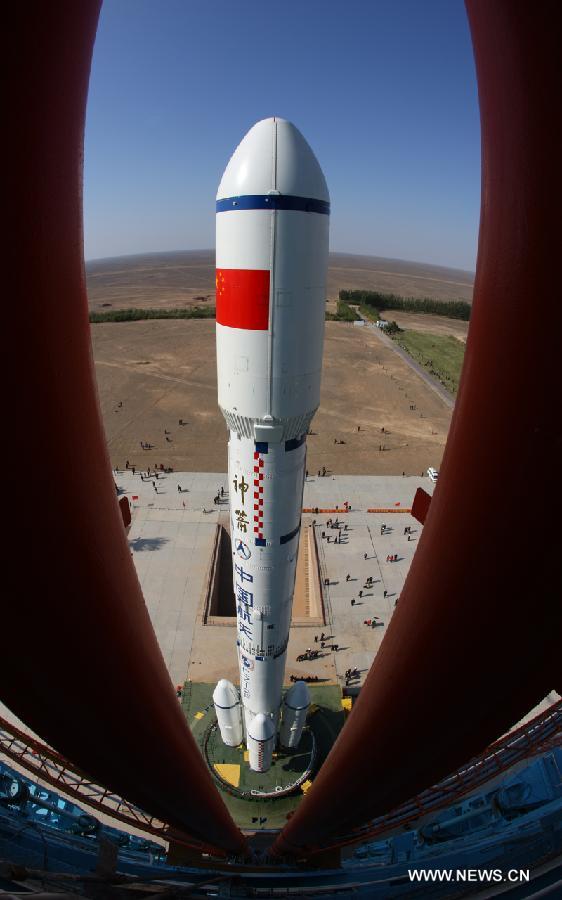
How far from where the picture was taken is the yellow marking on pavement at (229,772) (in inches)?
601

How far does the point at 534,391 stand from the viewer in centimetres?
445

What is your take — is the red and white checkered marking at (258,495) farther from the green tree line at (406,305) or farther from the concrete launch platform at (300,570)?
the green tree line at (406,305)

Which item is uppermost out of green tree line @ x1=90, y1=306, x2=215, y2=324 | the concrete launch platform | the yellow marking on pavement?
green tree line @ x1=90, y1=306, x2=215, y2=324

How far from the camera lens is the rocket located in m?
8.13

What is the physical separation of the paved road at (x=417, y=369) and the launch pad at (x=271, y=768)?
29.1 m

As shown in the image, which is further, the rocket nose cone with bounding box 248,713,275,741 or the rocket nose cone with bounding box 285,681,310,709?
the rocket nose cone with bounding box 285,681,310,709

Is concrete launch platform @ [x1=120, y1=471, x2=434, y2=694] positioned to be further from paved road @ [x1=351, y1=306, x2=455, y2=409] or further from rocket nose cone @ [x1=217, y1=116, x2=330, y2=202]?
rocket nose cone @ [x1=217, y1=116, x2=330, y2=202]

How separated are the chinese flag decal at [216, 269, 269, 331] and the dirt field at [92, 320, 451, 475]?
26972 mm

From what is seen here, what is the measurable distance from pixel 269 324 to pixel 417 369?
57845 mm

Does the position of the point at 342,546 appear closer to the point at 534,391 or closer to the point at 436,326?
the point at 534,391

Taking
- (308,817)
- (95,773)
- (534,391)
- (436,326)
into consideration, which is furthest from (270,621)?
(436,326)

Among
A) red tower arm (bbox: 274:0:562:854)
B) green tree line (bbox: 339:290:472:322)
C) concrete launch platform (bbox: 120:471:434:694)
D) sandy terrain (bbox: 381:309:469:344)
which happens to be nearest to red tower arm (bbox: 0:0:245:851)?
red tower arm (bbox: 274:0:562:854)

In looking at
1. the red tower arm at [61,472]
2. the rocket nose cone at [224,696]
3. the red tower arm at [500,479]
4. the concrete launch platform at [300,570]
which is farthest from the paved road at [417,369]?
the red tower arm at [61,472]

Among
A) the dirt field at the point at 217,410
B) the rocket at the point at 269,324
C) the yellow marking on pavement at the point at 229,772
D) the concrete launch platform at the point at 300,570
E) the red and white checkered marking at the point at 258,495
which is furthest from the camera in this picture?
the dirt field at the point at 217,410
